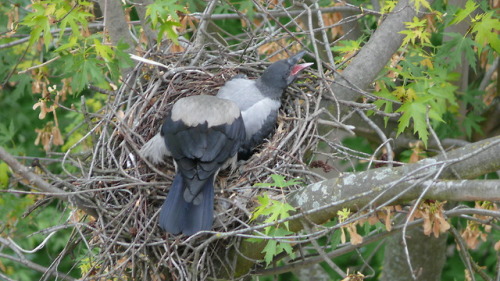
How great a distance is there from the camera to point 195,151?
4531 mm

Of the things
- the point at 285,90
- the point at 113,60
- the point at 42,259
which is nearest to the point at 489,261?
the point at 285,90

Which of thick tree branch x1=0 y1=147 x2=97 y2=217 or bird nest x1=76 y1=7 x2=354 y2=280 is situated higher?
thick tree branch x1=0 y1=147 x2=97 y2=217

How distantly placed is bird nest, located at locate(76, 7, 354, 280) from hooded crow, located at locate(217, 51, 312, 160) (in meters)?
0.09

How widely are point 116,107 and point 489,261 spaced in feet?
13.5

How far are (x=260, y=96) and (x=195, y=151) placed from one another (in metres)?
0.91

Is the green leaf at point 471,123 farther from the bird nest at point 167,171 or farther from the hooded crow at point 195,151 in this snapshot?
the hooded crow at point 195,151

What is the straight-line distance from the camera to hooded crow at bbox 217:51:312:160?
16.9 ft

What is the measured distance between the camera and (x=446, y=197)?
3154mm

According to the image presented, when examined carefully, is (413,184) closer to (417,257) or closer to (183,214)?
(183,214)

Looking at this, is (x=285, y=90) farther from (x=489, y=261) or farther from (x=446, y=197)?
(x=489, y=261)

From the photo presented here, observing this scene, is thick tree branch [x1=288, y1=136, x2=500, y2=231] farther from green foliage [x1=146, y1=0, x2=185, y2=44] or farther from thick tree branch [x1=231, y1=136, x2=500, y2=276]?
green foliage [x1=146, y1=0, x2=185, y2=44]

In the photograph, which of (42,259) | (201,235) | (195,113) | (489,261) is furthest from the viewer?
(42,259)

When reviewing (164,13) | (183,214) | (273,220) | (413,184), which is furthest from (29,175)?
(413,184)

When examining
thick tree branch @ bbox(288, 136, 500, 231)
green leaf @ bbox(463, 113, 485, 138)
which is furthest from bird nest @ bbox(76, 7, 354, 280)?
green leaf @ bbox(463, 113, 485, 138)
